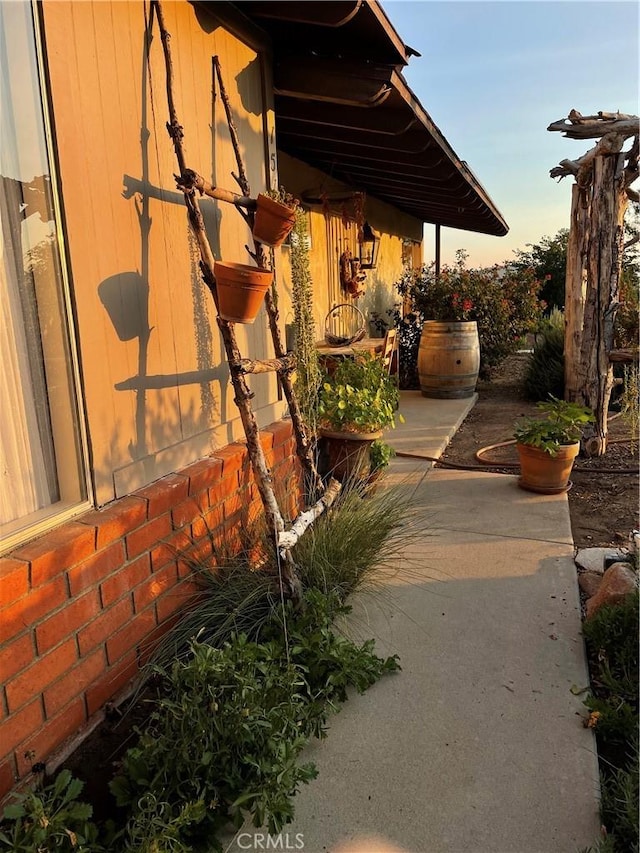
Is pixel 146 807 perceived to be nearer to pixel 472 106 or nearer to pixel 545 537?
pixel 545 537

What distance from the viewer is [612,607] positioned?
85.5 inches

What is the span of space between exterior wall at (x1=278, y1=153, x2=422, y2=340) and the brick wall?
5.31 feet

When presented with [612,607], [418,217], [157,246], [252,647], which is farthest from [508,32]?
[418,217]

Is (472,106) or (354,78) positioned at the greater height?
(472,106)

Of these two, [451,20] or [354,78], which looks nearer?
[354,78]

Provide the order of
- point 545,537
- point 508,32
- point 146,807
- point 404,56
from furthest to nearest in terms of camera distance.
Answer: point 508,32, point 545,537, point 404,56, point 146,807

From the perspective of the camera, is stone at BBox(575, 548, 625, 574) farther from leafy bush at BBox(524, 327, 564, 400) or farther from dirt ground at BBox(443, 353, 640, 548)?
leafy bush at BBox(524, 327, 564, 400)

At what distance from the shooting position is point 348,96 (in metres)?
2.84

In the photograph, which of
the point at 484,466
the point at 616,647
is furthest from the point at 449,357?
the point at 616,647

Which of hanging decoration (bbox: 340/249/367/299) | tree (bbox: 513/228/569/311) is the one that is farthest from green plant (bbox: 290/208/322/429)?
tree (bbox: 513/228/569/311)

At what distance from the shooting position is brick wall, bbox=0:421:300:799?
1.44 metres

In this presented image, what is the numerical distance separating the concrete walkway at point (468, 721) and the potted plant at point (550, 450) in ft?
2.42

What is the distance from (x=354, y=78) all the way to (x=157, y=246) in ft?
4.68

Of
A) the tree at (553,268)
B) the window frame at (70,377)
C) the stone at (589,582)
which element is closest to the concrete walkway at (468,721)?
the stone at (589,582)
